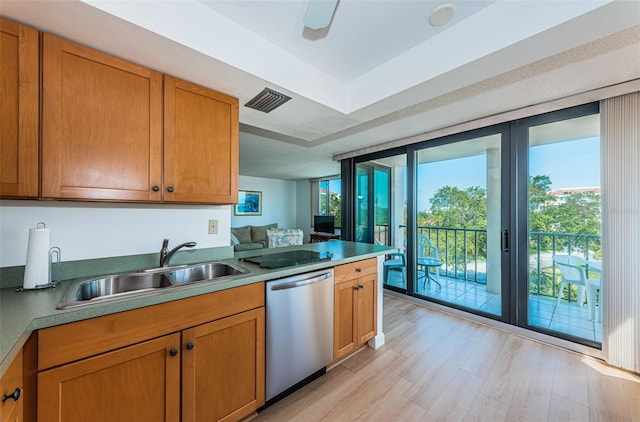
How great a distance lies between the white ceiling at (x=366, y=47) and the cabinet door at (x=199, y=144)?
11 cm

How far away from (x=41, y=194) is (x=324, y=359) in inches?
74.9

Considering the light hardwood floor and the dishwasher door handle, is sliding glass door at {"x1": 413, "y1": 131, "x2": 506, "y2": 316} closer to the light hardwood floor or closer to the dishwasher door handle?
the light hardwood floor

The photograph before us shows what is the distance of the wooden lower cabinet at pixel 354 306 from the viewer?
1.91 m

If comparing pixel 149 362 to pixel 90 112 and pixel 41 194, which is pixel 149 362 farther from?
pixel 90 112

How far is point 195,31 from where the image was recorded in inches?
52.4

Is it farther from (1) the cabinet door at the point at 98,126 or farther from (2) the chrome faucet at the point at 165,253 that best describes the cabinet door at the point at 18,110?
(2) the chrome faucet at the point at 165,253

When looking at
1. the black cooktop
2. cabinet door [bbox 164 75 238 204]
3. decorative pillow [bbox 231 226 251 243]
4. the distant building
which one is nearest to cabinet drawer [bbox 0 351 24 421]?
cabinet door [bbox 164 75 238 204]

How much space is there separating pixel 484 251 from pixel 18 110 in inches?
154

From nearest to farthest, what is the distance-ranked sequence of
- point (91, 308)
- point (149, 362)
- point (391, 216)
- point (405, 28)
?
point (91, 308), point (149, 362), point (405, 28), point (391, 216)

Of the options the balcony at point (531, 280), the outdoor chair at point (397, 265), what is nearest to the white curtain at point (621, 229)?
the balcony at point (531, 280)

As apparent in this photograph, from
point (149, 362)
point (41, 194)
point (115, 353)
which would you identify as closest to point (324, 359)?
point (149, 362)

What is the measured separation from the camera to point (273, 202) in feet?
25.6

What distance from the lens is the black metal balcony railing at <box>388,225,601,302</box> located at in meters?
2.32

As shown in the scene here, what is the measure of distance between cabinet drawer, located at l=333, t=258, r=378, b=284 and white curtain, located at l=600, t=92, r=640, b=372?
6.11 feet
